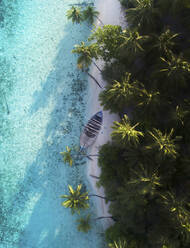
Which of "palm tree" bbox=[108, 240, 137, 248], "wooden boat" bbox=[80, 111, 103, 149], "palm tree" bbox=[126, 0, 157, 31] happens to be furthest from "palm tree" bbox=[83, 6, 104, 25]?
"palm tree" bbox=[108, 240, 137, 248]

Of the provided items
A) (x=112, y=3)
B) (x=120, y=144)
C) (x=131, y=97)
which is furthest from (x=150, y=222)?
Answer: (x=112, y=3)

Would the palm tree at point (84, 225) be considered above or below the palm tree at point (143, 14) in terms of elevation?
below

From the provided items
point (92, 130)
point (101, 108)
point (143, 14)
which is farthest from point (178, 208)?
point (143, 14)

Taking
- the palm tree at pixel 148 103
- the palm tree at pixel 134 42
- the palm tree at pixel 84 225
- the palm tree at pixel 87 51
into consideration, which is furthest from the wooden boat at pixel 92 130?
the palm tree at pixel 134 42

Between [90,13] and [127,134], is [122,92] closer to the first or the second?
[127,134]

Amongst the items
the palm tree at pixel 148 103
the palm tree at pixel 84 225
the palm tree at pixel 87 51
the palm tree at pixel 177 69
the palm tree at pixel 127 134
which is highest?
the palm tree at pixel 87 51

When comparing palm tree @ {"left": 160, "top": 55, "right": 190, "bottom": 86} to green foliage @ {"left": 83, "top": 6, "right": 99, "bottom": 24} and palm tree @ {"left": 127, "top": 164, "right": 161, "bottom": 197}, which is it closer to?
palm tree @ {"left": 127, "top": 164, "right": 161, "bottom": 197}

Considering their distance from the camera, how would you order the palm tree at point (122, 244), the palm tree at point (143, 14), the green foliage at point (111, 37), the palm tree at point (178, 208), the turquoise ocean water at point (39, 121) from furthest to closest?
the turquoise ocean water at point (39, 121) → the green foliage at point (111, 37) → the palm tree at point (122, 244) → the palm tree at point (143, 14) → the palm tree at point (178, 208)

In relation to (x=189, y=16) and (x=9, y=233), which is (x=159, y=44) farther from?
(x=9, y=233)

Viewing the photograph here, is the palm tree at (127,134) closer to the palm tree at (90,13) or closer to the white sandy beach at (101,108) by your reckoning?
the white sandy beach at (101,108)
